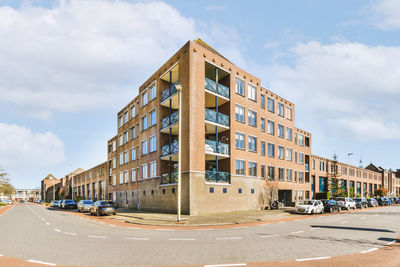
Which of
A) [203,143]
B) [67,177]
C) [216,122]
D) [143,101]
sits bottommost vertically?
[67,177]

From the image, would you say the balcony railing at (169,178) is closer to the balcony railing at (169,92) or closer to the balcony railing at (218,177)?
the balcony railing at (218,177)

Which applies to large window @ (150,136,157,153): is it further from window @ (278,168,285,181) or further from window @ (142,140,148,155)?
window @ (278,168,285,181)

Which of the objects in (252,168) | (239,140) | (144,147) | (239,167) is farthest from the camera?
(144,147)

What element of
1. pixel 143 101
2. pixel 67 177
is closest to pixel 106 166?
pixel 143 101

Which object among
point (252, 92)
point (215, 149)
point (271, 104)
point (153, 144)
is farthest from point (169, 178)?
point (271, 104)

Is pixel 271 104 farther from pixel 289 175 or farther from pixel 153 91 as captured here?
pixel 153 91

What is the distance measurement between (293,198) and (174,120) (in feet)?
82.4

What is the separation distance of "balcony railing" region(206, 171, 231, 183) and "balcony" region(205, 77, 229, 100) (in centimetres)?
837

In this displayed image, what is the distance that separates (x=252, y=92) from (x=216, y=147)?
10642 mm

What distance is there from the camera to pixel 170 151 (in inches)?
1237

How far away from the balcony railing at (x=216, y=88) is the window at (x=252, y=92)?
4.55 meters

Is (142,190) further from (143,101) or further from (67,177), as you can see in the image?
(67,177)

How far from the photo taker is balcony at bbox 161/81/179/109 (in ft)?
104

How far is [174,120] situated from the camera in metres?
31.1
